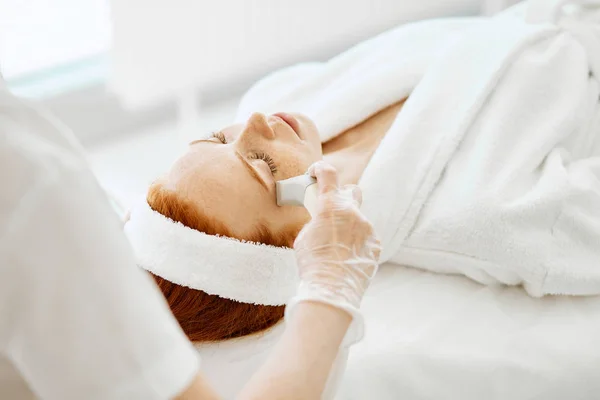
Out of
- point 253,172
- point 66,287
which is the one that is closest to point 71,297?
point 66,287

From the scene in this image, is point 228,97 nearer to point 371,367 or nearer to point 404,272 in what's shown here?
point 404,272

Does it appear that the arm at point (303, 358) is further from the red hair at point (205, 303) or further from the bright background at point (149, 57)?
the bright background at point (149, 57)

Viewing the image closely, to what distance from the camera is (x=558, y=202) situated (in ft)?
A: 4.11

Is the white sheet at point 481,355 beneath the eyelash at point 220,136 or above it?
beneath

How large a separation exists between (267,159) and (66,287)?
2.08 feet

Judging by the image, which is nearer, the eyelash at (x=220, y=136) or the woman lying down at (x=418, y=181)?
the woman lying down at (x=418, y=181)

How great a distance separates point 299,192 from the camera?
1155mm

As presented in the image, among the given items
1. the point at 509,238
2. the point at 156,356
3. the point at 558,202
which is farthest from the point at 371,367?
the point at 156,356

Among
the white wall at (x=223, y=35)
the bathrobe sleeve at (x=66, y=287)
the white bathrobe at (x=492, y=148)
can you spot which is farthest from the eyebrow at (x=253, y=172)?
the white wall at (x=223, y=35)

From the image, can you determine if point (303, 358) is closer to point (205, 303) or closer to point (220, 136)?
point (205, 303)

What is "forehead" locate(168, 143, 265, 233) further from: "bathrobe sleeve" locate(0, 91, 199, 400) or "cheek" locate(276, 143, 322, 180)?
"bathrobe sleeve" locate(0, 91, 199, 400)

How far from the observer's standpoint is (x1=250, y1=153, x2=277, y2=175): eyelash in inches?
Answer: 48.5

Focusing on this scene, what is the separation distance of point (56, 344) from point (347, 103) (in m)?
1.01

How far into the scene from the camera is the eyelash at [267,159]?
1232mm
